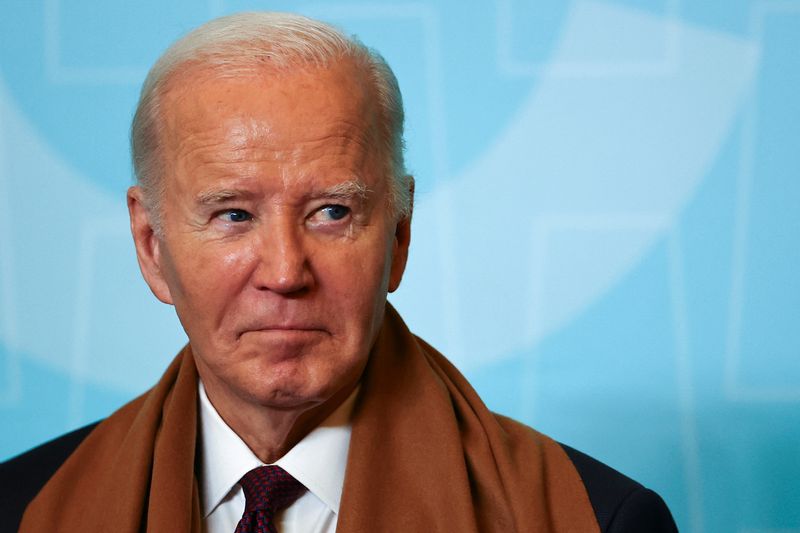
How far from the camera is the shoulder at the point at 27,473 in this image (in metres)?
2.37

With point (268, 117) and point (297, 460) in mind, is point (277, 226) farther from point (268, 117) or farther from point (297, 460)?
point (297, 460)

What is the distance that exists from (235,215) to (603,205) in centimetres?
155

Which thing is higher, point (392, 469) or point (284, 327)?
point (284, 327)

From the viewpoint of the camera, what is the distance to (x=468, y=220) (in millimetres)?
3428

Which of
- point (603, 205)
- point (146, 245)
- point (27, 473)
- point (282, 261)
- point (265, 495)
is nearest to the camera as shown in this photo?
point (282, 261)

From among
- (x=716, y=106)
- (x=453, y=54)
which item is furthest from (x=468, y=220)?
(x=716, y=106)

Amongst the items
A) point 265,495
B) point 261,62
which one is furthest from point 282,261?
point 265,495

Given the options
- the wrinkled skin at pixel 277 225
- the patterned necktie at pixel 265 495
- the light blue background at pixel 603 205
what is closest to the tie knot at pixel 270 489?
the patterned necktie at pixel 265 495

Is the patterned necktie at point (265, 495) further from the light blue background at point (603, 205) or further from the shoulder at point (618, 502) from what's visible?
the light blue background at point (603, 205)

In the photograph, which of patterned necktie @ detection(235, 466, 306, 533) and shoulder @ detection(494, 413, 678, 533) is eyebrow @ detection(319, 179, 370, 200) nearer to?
patterned necktie @ detection(235, 466, 306, 533)

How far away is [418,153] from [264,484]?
4.77 ft

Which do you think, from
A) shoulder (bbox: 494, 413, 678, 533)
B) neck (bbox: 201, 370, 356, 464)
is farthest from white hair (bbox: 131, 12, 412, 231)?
shoulder (bbox: 494, 413, 678, 533)

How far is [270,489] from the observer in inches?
84.0

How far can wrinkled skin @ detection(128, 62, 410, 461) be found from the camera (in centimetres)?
198
